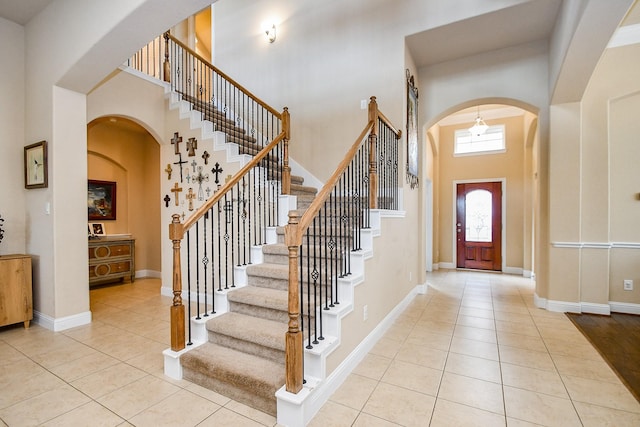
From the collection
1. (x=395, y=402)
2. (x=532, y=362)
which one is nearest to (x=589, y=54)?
(x=532, y=362)

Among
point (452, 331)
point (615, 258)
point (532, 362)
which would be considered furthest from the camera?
point (615, 258)

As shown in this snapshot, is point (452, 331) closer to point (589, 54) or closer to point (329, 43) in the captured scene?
point (589, 54)

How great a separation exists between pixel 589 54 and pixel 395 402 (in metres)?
3.64

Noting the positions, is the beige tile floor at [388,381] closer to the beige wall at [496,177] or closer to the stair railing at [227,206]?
the stair railing at [227,206]

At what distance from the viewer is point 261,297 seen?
108 inches

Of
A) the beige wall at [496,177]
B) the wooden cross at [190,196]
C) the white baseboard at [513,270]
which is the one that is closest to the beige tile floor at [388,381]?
the wooden cross at [190,196]

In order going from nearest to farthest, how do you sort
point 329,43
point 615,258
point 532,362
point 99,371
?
point 99,371
point 532,362
point 615,258
point 329,43

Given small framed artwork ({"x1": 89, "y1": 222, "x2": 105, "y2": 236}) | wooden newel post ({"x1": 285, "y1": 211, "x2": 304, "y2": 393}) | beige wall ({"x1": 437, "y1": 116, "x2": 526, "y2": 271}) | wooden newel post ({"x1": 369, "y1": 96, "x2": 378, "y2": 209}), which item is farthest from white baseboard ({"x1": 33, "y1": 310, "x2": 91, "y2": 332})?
beige wall ({"x1": 437, "y1": 116, "x2": 526, "y2": 271})

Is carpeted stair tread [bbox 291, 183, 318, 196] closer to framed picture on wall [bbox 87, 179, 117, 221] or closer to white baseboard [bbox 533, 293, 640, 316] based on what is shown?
white baseboard [bbox 533, 293, 640, 316]

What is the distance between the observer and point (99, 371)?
2539 mm

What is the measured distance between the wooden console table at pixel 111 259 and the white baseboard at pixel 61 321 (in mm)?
1737

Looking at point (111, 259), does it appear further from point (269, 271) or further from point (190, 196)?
point (269, 271)

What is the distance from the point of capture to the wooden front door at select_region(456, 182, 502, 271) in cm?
714

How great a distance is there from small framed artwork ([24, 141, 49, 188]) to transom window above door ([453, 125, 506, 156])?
298 inches
